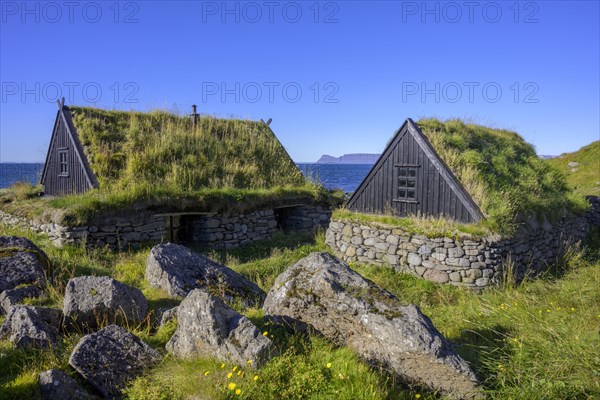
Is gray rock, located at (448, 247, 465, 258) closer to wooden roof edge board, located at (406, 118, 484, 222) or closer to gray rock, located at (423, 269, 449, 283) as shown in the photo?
gray rock, located at (423, 269, 449, 283)

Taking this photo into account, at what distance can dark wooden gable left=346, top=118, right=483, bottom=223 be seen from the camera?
11.7m

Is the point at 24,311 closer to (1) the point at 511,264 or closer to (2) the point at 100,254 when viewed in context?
(2) the point at 100,254

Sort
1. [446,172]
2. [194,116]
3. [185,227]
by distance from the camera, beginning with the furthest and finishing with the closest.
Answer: [194,116] → [185,227] → [446,172]

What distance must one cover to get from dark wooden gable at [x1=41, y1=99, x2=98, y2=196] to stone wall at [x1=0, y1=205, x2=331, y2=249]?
2.23 meters

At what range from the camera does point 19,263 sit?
7.41m

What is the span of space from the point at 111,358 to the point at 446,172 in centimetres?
1010

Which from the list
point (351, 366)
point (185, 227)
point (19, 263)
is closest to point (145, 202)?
point (185, 227)

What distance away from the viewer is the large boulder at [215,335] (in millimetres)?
4254

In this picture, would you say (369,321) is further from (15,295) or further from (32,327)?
(15,295)

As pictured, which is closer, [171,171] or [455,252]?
[455,252]

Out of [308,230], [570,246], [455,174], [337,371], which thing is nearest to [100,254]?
[308,230]

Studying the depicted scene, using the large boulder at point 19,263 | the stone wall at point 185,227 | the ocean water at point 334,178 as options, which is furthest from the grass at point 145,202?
the large boulder at point 19,263

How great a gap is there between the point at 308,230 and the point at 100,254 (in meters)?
8.20

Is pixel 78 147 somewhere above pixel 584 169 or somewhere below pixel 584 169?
above
